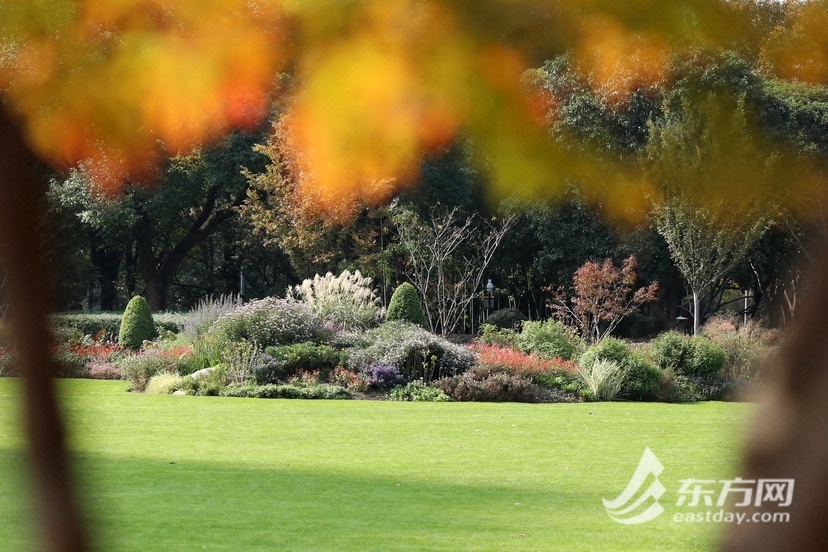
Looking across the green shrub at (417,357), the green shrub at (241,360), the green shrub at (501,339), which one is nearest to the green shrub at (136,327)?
the green shrub at (241,360)

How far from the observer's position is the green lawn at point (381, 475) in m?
5.66

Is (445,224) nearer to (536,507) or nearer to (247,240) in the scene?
(247,240)

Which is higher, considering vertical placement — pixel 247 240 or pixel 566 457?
pixel 247 240

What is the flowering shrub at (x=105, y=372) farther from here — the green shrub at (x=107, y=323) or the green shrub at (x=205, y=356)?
the green shrub at (x=107, y=323)

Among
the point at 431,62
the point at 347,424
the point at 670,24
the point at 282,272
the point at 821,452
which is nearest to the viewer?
the point at 821,452

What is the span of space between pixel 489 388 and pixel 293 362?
124 inches

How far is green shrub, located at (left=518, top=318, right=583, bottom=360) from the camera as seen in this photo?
17.5m

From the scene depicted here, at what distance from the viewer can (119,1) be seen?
73cm

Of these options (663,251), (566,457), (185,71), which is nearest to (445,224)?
(663,251)

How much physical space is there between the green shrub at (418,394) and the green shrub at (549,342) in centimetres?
330

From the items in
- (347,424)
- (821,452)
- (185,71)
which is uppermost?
(185,71)

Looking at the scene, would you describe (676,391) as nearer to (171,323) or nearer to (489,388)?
(489,388)

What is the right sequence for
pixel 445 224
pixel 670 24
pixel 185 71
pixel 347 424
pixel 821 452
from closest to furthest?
pixel 821 452
pixel 670 24
pixel 185 71
pixel 347 424
pixel 445 224

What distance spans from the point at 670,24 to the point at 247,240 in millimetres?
30871
